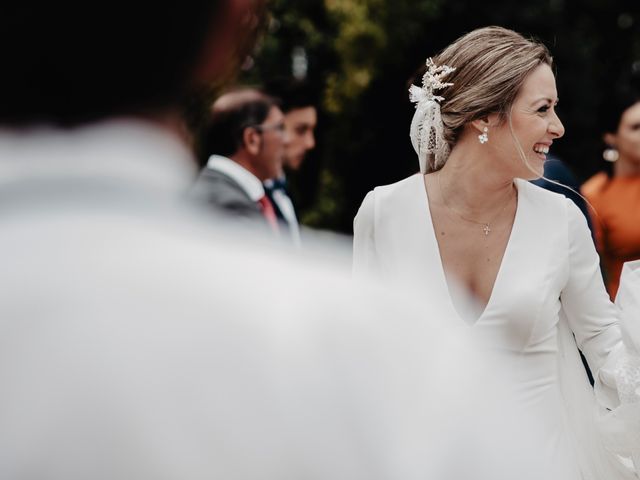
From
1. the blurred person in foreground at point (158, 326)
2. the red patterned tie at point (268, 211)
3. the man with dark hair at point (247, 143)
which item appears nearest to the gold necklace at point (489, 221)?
the man with dark hair at point (247, 143)

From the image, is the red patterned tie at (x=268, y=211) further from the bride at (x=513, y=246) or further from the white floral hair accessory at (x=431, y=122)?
the bride at (x=513, y=246)

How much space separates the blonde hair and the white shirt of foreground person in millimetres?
2601

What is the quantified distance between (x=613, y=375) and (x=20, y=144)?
266cm

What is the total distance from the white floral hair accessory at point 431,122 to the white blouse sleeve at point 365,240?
0.93 ft

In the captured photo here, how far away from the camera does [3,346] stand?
2.81 ft

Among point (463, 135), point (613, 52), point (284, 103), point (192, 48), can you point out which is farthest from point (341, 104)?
point (192, 48)

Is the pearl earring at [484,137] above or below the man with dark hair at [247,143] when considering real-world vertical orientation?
below

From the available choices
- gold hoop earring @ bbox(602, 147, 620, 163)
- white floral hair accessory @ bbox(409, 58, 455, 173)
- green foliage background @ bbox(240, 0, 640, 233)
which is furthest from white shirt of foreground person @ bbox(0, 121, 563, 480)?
green foliage background @ bbox(240, 0, 640, 233)

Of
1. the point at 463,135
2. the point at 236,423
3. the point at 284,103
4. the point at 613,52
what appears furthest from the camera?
the point at 613,52

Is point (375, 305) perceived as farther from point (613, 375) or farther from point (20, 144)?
point (613, 375)

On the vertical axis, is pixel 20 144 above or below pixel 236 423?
above

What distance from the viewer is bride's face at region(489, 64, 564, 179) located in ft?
11.1

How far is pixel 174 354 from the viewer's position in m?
0.86

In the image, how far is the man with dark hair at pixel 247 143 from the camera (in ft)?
17.4
